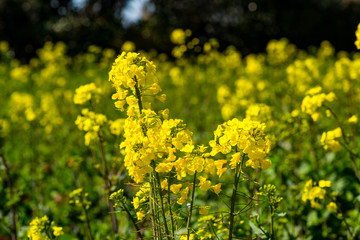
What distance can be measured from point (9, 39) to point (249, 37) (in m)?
7.44

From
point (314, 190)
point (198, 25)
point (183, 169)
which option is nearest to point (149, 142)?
point (183, 169)

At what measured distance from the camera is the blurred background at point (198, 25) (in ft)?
44.1

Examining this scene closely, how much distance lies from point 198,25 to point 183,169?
1266cm

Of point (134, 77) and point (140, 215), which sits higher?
point (134, 77)

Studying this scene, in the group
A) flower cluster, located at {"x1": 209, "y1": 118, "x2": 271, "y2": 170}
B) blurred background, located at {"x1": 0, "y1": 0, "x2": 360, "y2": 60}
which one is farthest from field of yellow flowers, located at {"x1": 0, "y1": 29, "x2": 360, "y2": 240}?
blurred background, located at {"x1": 0, "y1": 0, "x2": 360, "y2": 60}

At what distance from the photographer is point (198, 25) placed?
44.8ft

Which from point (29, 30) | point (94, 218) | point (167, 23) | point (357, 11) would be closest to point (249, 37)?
point (167, 23)

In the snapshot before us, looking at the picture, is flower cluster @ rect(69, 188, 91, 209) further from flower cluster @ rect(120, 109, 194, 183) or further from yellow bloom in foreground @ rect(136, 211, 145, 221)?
flower cluster @ rect(120, 109, 194, 183)

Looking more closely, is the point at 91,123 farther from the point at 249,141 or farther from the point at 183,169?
the point at 249,141

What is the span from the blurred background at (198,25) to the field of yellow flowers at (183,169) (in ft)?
25.7

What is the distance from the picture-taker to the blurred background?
44.1ft

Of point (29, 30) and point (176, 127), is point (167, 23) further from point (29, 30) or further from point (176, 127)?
point (176, 127)

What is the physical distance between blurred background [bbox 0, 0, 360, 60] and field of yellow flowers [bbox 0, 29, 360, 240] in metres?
7.83

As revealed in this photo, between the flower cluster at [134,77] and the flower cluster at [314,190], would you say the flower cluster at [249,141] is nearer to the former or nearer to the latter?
the flower cluster at [134,77]
